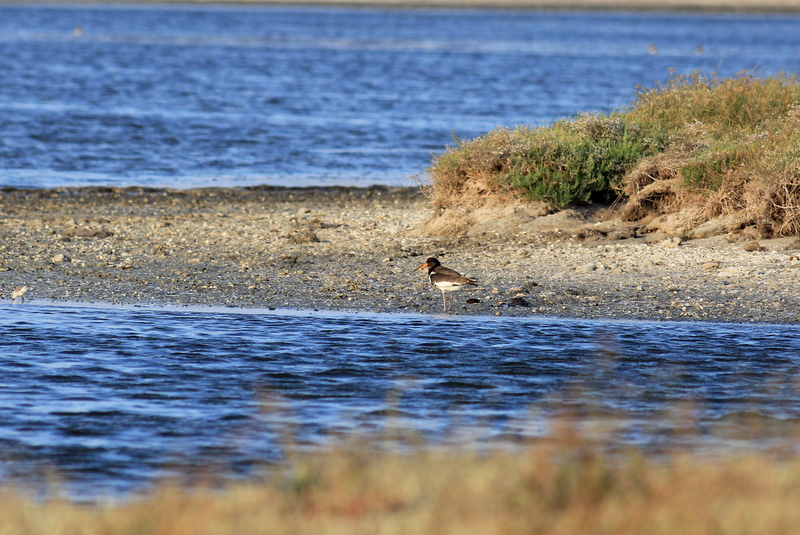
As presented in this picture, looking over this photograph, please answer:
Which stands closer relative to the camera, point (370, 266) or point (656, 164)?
point (370, 266)

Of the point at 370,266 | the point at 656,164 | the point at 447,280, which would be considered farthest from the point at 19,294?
the point at 656,164

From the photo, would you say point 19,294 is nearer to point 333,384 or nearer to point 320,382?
point 320,382

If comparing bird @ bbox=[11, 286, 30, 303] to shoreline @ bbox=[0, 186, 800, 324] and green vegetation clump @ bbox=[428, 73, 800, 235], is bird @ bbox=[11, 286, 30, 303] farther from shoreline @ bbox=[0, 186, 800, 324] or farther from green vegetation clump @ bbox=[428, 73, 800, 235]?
Answer: green vegetation clump @ bbox=[428, 73, 800, 235]

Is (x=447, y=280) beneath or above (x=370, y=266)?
beneath

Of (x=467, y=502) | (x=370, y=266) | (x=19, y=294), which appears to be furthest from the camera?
(x=370, y=266)

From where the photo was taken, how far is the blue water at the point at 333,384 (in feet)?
26.3

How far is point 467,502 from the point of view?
18.8 feet

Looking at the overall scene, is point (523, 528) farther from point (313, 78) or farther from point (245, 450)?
point (313, 78)

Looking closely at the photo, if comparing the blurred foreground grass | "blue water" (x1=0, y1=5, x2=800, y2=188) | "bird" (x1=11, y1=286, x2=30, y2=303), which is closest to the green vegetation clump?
"blue water" (x1=0, y1=5, x2=800, y2=188)

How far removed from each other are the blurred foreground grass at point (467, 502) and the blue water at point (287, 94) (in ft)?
55.3

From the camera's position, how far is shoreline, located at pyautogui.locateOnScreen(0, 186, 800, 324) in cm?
1308

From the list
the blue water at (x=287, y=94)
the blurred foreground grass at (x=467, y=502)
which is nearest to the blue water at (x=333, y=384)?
the blurred foreground grass at (x=467, y=502)

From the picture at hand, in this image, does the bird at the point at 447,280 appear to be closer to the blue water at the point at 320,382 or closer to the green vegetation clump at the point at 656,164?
the blue water at the point at 320,382

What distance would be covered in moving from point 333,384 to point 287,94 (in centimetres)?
3719
